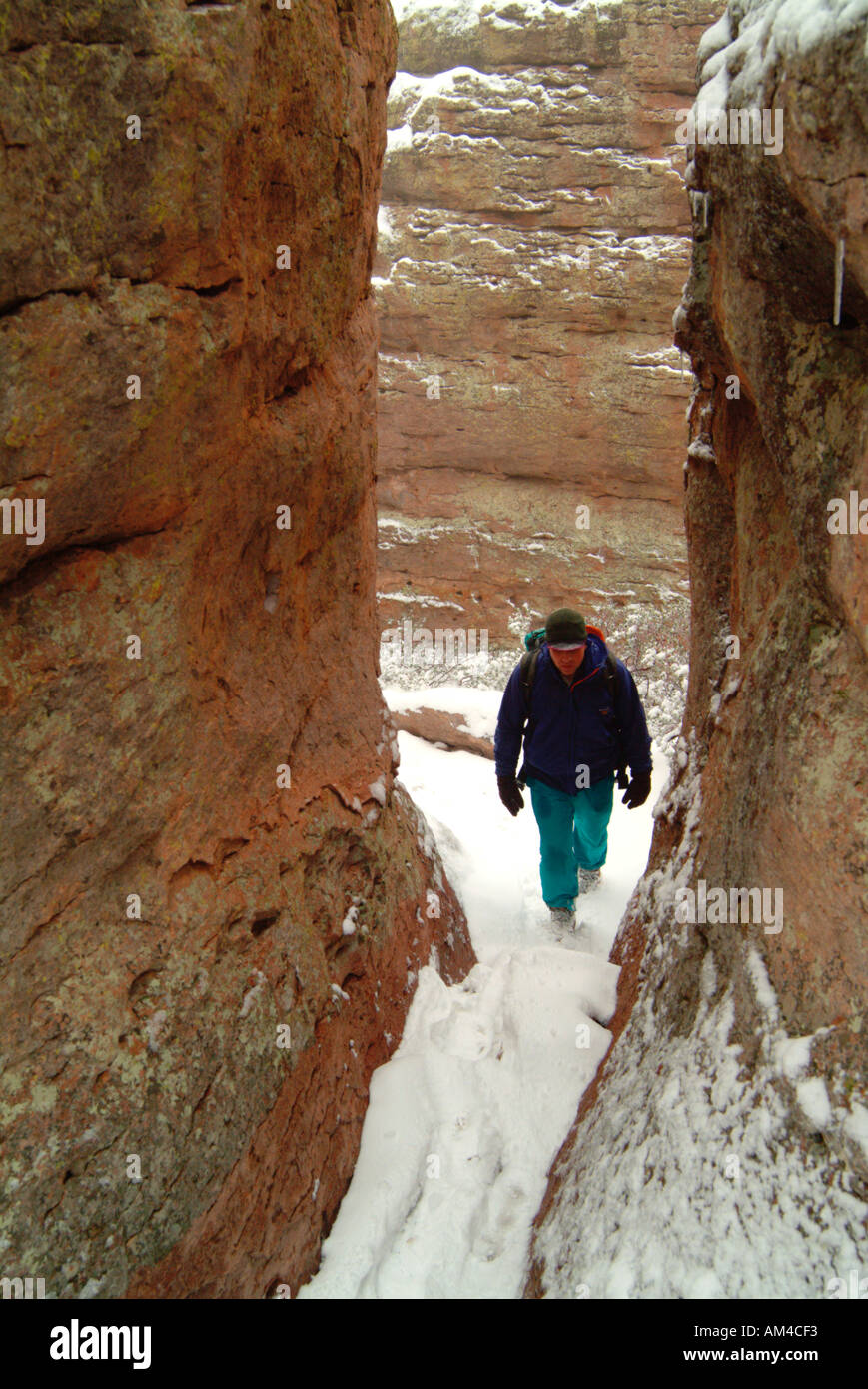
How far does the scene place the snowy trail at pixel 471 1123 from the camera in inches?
101

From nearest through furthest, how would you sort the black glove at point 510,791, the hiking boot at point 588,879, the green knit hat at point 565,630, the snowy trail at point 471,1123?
the snowy trail at point 471,1123 < the green knit hat at point 565,630 < the black glove at point 510,791 < the hiking boot at point 588,879

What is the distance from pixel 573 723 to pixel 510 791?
18.0 inches

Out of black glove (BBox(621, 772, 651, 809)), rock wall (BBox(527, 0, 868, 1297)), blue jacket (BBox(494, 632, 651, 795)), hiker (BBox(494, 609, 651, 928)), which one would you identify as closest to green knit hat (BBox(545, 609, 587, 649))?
hiker (BBox(494, 609, 651, 928))

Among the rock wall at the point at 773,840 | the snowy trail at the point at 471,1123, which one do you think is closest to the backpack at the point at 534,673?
the snowy trail at the point at 471,1123

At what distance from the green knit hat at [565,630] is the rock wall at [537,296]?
21.2 ft

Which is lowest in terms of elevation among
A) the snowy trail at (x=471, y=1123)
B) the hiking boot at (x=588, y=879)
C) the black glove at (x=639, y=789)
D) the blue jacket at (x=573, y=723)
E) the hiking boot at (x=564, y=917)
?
the hiking boot at (x=588, y=879)

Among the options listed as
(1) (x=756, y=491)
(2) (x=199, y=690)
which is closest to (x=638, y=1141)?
(2) (x=199, y=690)

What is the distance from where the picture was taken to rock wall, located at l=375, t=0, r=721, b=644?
9906 millimetres

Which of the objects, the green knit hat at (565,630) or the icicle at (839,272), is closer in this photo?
the icicle at (839,272)

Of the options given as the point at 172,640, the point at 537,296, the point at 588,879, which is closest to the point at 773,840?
the point at 172,640

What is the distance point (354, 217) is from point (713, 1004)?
8.51 ft

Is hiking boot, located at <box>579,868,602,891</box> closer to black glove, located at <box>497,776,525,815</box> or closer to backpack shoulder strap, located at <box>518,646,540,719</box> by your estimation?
black glove, located at <box>497,776,525,815</box>

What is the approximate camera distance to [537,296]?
399 inches

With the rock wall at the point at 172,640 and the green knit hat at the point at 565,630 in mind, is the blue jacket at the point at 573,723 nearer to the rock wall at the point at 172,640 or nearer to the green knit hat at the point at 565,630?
the green knit hat at the point at 565,630
